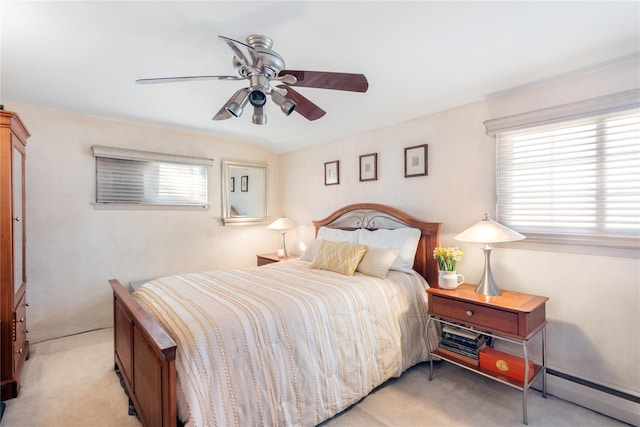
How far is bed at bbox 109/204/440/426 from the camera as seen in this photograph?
150 cm

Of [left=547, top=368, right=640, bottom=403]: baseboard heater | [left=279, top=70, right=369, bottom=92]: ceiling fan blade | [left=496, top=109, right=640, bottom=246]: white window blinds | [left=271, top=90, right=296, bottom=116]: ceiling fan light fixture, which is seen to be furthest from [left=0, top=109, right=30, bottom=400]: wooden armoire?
[left=547, top=368, right=640, bottom=403]: baseboard heater

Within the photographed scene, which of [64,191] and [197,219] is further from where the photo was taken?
[197,219]

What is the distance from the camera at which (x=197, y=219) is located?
13.4ft

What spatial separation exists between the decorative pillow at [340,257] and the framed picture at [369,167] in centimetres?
102

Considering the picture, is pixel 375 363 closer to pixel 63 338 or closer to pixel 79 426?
pixel 79 426

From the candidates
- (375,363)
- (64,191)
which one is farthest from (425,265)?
(64,191)

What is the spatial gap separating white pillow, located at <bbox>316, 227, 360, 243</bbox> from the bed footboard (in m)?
2.05

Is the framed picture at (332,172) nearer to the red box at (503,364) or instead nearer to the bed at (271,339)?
the bed at (271,339)

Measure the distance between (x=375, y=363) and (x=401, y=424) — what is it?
1.28 ft

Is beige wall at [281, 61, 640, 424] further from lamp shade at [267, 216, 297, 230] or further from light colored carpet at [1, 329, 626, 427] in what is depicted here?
lamp shade at [267, 216, 297, 230]

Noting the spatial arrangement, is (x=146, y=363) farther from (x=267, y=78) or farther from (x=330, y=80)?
(x=330, y=80)

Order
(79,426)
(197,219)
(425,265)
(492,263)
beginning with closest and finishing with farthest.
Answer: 1. (79,426)
2. (492,263)
3. (425,265)
4. (197,219)

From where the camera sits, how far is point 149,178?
Answer: 3.72 meters

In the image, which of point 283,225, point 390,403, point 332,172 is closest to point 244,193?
point 283,225
